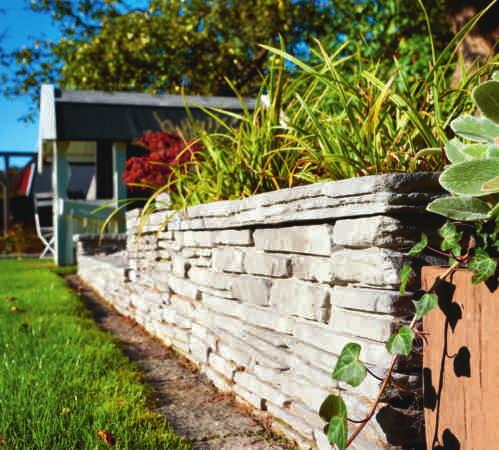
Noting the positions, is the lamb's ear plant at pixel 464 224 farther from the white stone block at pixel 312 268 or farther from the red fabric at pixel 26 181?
the red fabric at pixel 26 181

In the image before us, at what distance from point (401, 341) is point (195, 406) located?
134cm

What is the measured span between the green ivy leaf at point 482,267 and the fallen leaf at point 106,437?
126 cm

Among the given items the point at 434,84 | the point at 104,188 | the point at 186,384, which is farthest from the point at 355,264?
the point at 104,188

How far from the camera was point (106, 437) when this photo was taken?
192 cm

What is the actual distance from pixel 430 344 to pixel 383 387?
169mm

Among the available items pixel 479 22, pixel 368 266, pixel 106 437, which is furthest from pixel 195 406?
pixel 479 22

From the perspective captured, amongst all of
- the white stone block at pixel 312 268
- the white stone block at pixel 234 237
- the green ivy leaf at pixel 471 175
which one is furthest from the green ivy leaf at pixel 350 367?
the white stone block at pixel 234 237

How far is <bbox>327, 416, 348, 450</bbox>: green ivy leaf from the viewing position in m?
1.45

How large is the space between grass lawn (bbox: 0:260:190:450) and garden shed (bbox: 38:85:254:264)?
18.5ft

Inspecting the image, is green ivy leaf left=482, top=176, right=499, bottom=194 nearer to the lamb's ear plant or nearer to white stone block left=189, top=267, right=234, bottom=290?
the lamb's ear plant

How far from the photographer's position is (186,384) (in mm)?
2865

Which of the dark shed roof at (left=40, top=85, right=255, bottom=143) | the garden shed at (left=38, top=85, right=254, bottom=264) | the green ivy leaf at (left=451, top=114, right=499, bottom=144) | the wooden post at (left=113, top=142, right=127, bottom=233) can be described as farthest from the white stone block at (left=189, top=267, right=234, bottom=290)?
the wooden post at (left=113, top=142, right=127, bottom=233)

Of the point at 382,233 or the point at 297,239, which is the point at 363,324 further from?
the point at 297,239

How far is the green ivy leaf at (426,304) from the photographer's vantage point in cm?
143
